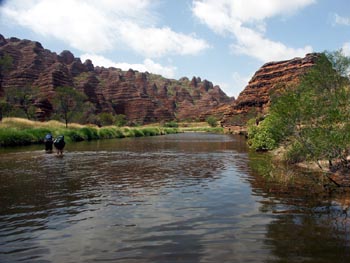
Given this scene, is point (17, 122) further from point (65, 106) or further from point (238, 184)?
point (238, 184)

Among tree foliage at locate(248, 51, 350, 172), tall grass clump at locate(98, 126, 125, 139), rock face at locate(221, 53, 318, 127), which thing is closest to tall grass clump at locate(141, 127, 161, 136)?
tall grass clump at locate(98, 126, 125, 139)

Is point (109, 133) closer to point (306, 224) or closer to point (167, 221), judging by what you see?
point (167, 221)

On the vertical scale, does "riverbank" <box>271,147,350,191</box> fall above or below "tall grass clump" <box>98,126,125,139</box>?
below

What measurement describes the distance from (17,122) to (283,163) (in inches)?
1738

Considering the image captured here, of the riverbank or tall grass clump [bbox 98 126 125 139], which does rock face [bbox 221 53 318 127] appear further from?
the riverbank

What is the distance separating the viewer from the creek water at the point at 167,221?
7293mm

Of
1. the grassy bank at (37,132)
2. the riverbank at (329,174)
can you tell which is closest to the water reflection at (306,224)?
the riverbank at (329,174)

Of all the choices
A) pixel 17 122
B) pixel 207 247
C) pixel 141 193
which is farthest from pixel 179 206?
pixel 17 122

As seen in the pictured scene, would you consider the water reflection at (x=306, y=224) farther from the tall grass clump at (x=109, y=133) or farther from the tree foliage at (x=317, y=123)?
the tall grass clump at (x=109, y=133)

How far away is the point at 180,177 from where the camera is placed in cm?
1783

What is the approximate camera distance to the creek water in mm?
7293

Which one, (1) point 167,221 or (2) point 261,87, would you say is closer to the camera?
(1) point 167,221

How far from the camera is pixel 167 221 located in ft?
31.9

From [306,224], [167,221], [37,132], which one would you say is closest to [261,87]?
[37,132]
